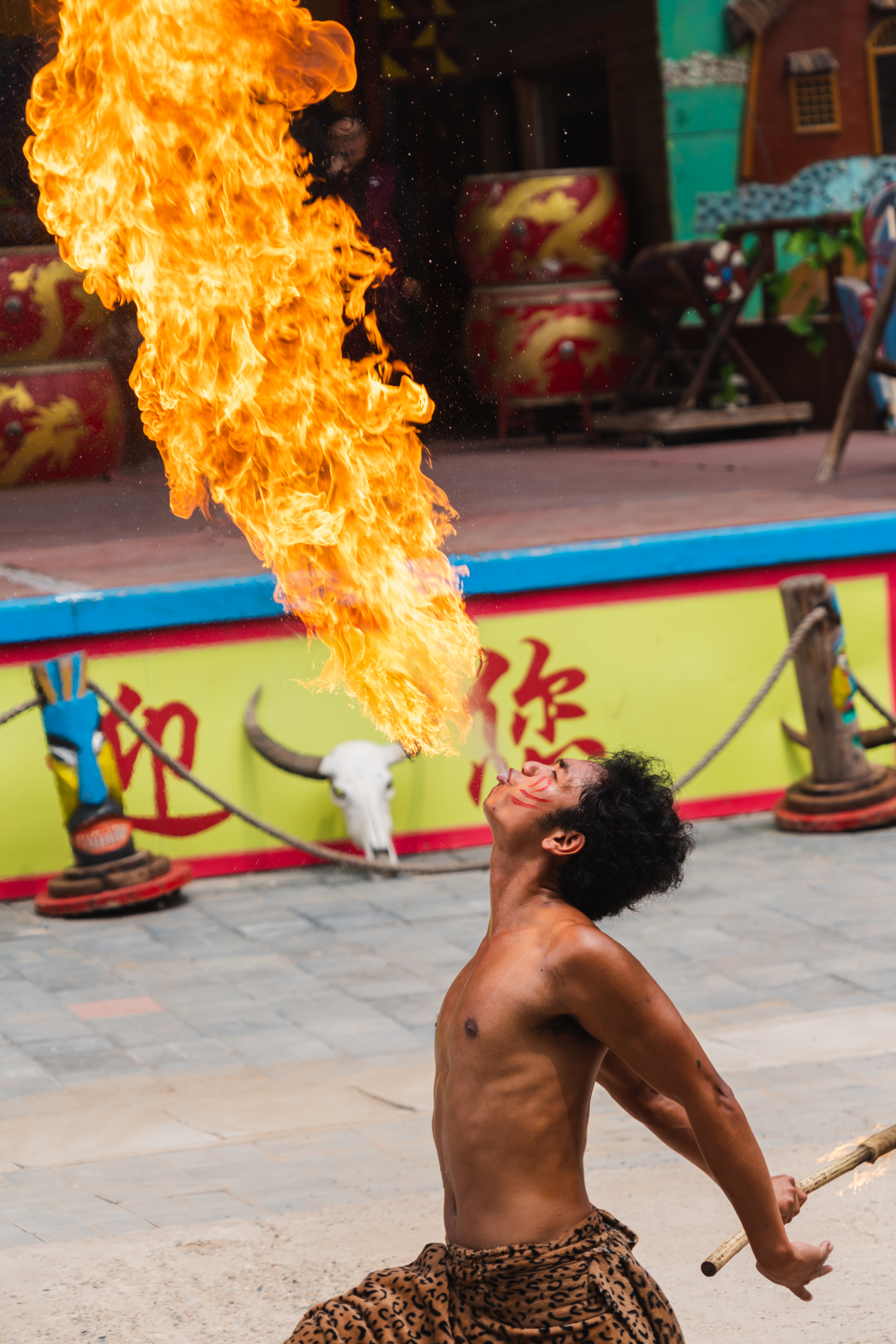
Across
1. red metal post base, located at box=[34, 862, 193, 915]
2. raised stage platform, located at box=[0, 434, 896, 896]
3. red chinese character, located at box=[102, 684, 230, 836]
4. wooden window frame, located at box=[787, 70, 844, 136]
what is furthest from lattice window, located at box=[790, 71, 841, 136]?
red metal post base, located at box=[34, 862, 193, 915]

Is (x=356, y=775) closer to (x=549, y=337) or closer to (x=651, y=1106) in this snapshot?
(x=651, y=1106)

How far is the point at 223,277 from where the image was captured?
197 inches

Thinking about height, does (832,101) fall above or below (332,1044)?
above

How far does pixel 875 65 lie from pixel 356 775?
913 cm

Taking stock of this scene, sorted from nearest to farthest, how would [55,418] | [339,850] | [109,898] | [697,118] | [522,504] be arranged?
[109,898] → [339,850] → [522,504] → [55,418] → [697,118]

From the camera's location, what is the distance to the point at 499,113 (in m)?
14.9

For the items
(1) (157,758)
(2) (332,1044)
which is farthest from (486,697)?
(2) (332,1044)

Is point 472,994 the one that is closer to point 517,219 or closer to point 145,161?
point 145,161

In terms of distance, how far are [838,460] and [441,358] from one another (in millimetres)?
7007

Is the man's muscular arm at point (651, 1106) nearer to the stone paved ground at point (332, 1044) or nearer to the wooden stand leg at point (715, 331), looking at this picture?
the stone paved ground at point (332, 1044)

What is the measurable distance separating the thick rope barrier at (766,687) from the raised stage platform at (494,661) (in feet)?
1.06

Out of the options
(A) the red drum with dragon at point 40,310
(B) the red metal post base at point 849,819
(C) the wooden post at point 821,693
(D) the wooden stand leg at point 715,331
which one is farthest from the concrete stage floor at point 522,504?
(B) the red metal post base at point 849,819

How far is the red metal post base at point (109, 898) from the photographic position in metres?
6.18

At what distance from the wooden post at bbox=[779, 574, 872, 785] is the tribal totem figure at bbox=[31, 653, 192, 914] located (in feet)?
8.24
